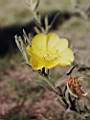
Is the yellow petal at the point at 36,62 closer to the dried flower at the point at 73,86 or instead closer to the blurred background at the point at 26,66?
the dried flower at the point at 73,86

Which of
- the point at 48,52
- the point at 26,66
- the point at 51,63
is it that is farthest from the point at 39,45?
the point at 26,66

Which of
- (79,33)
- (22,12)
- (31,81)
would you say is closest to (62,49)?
(31,81)

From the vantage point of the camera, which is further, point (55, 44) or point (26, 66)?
point (26, 66)

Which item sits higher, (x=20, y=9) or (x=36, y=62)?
(x=36, y=62)

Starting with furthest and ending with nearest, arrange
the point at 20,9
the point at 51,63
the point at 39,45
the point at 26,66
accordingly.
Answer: the point at 20,9 < the point at 26,66 < the point at 39,45 < the point at 51,63

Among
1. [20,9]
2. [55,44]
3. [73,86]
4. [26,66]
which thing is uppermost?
[55,44]

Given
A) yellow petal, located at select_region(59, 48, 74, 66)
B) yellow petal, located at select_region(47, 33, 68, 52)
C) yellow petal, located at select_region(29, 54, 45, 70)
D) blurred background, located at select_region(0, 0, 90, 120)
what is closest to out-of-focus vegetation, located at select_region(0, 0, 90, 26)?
blurred background, located at select_region(0, 0, 90, 120)

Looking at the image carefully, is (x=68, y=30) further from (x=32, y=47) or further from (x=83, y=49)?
(x=32, y=47)

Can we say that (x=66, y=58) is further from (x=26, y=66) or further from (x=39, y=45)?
(x=26, y=66)
